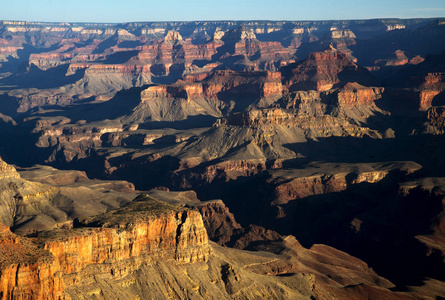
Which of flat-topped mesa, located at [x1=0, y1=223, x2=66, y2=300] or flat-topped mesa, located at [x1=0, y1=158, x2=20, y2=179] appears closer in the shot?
flat-topped mesa, located at [x1=0, y1=223, x2=66, y2=300]

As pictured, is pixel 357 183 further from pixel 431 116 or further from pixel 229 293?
pixel 229 293

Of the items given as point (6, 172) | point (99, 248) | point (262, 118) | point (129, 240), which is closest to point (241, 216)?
point (6, 172)

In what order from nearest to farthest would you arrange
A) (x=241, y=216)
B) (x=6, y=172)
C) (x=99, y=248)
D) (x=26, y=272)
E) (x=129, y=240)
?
1. (x=26, y=272)
2. (x=99, y=248)
3. (x=129, y=240)
4. (x=6, y=172)
5. (x=241, y=216)

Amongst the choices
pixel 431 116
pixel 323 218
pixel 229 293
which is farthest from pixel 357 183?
pixel 229 293

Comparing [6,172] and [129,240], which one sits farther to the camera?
[6,172]

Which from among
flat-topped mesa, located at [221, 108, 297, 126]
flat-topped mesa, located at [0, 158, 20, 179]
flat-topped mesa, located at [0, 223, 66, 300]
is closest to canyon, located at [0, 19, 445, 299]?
flat-topped mesa, located at [0, 223, 66, 300]

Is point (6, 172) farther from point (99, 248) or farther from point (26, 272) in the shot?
point (26, 272)

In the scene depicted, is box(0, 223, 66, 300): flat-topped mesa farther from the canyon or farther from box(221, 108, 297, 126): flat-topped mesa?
box(221, 108, 297, 126): flat-topped mesa

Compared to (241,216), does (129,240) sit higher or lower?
higher
